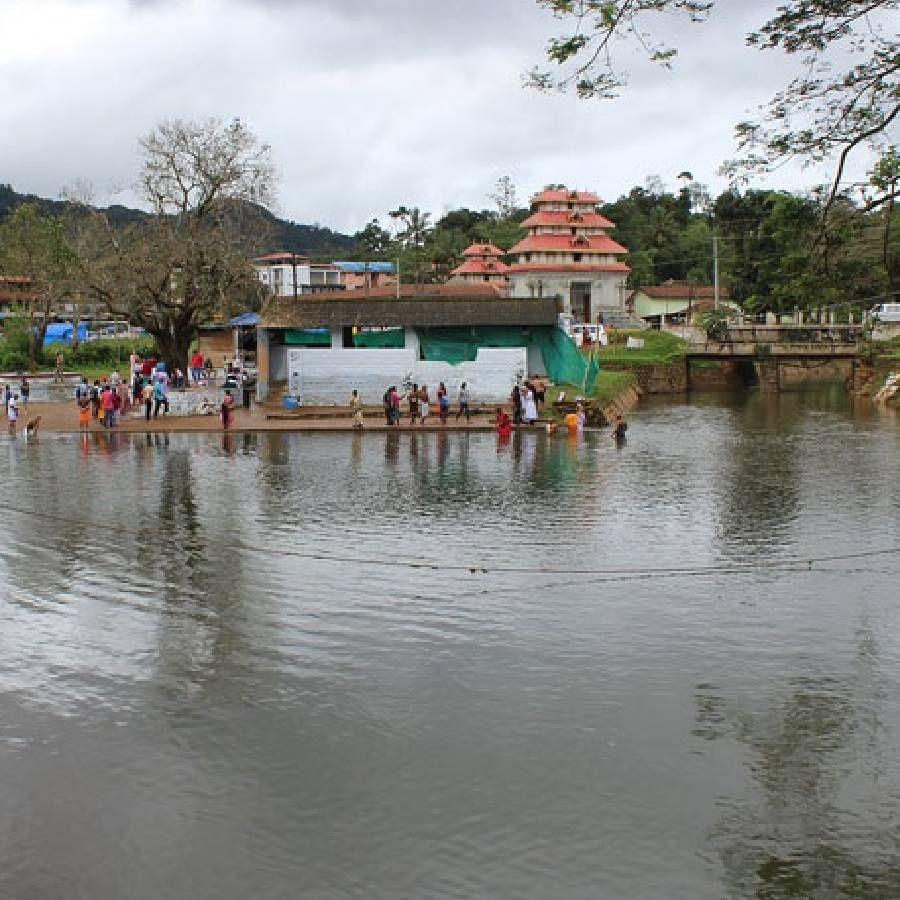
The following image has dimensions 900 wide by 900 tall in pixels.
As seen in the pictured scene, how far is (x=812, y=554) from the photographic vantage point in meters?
19.3

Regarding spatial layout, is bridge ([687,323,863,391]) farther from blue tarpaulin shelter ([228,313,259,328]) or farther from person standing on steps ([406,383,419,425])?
person standing on steps ([406,383,419,425])

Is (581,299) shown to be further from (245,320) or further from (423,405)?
(423,405)

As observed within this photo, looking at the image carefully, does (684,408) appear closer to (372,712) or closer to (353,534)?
(353,534)

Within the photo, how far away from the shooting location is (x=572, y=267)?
90.8m

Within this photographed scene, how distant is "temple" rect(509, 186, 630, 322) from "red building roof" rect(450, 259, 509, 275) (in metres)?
7.32

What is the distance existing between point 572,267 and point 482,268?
12728 mm

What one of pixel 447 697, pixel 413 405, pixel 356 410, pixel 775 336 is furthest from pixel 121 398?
pixel 775 336

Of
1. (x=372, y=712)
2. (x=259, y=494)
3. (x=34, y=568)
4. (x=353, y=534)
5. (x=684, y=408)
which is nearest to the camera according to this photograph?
(x=372, y=712)

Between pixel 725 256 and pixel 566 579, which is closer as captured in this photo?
pixel 566 579

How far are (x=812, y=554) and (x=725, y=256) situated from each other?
73.9 meters

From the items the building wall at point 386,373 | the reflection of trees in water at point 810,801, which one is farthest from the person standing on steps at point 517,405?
the reflection of trees in water at point 810,801

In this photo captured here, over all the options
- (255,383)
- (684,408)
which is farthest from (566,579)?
(684,408)

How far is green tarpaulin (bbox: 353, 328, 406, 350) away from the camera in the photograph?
45906 millimetres

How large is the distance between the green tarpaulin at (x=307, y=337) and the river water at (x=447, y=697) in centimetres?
A: 2262
